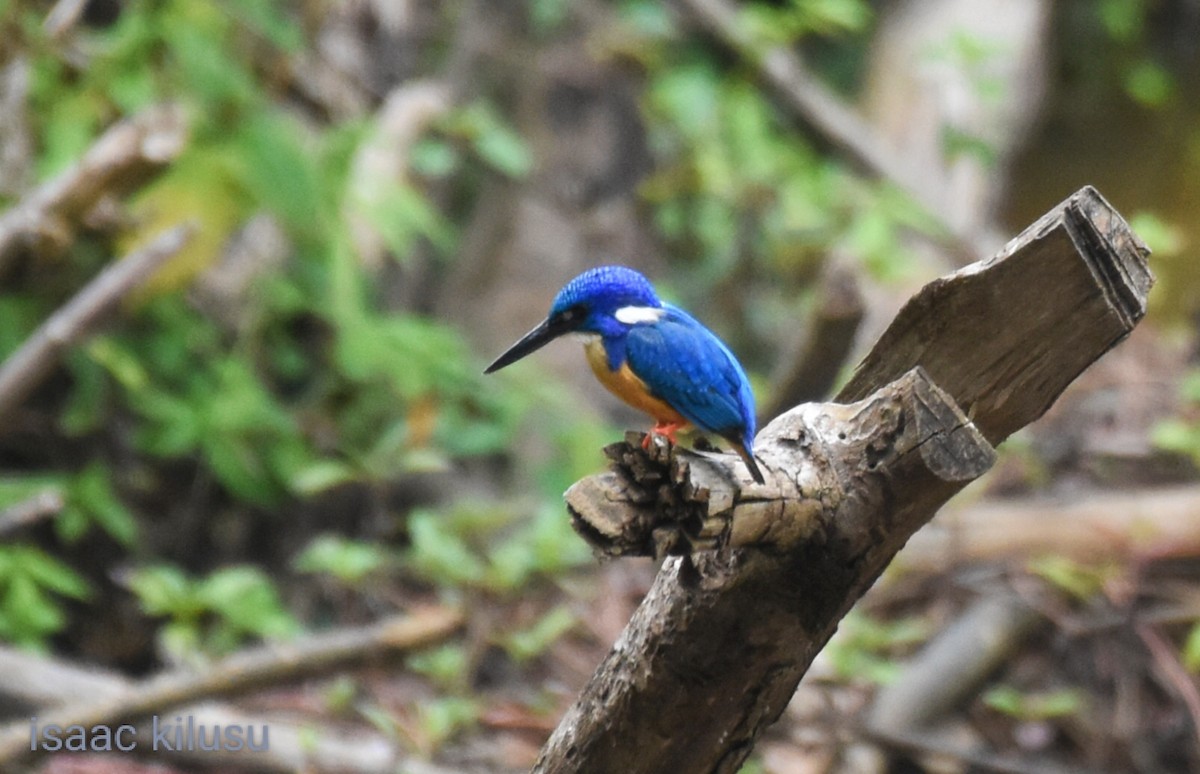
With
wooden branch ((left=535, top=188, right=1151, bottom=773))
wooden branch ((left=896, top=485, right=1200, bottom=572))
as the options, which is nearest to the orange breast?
wooden branch ((left=535, top=188, right=1151, bottom=773))

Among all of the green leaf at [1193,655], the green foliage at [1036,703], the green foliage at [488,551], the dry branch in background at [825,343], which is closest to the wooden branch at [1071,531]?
the green leaf at [1193,655]

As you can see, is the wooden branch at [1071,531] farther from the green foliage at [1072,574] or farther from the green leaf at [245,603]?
the green leaf at [245,603]

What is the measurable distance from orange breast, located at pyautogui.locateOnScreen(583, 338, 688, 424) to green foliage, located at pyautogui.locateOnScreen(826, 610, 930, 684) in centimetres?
191

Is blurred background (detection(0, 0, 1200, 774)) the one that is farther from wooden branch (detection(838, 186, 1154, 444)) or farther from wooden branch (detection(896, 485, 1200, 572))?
wooden branch (detection(838, 186, 1154, 444))

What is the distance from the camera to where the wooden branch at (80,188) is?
310 centimetres

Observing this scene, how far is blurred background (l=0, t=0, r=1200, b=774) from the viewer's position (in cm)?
323

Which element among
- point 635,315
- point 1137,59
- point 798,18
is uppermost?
point 1137,59

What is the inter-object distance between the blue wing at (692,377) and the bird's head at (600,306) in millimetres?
26

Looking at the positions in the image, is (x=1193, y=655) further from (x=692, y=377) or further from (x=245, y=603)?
(x=245, y=603)

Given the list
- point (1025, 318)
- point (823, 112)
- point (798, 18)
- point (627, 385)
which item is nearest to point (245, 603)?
point (627, 385)

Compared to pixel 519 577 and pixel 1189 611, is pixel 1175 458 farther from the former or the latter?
pixel 519 577

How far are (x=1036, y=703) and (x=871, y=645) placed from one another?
0.48 metres

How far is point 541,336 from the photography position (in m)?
1.55

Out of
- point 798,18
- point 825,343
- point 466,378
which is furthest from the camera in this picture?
point 798,18
